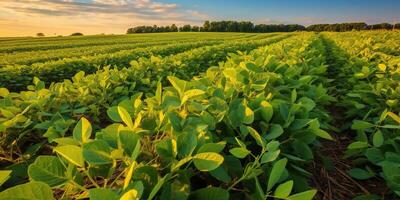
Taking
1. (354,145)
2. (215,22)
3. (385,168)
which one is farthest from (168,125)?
(215,22)

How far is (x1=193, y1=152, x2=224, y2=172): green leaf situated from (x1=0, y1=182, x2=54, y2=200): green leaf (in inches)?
16.7

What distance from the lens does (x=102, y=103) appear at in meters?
2.64

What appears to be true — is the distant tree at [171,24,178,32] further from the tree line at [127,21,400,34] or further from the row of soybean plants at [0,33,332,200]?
the row of soybean plants at [0,33,332,200]

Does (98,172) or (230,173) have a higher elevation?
(98,172)

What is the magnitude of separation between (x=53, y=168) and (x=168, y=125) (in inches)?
19.4

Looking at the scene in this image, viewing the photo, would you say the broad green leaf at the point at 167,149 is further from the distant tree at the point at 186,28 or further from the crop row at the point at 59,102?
the distant tree at the point at 186,28

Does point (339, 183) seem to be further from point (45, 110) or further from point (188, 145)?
point (45, 110)

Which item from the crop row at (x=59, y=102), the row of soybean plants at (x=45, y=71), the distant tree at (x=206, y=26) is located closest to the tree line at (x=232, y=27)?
the distant tree at (x=206, y=26)

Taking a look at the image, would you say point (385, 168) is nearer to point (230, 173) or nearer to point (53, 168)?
point (230, 173)

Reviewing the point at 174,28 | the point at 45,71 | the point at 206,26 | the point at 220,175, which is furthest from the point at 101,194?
the point at 206,26

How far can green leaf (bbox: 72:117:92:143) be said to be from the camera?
1208mm

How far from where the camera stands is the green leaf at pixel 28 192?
81 centimetres

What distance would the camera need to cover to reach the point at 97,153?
3.43 feet

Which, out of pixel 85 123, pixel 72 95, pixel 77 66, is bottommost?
pixel 77 66
